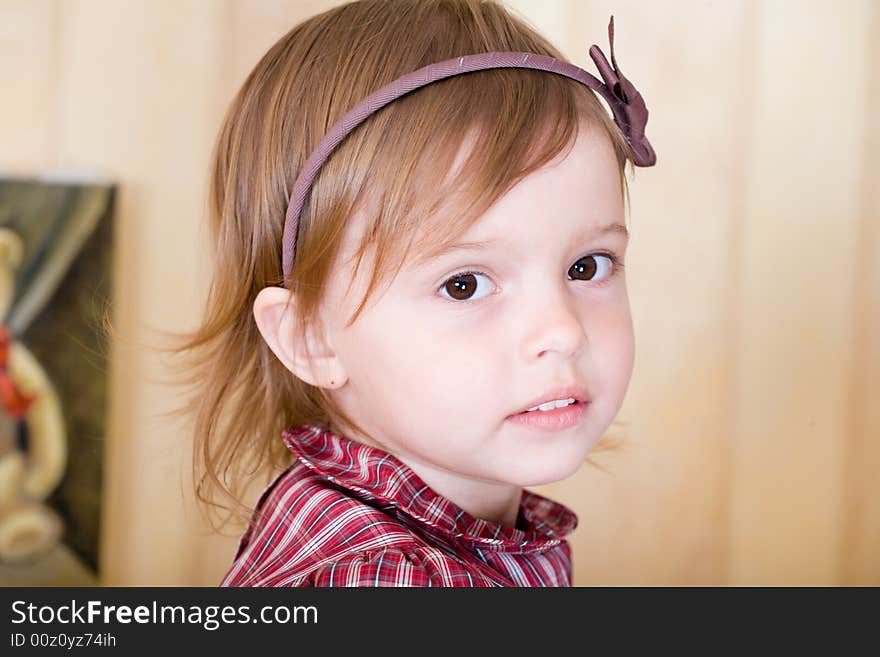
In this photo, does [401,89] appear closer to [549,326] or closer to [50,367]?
[549,326]

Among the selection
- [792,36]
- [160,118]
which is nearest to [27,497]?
[160,118]

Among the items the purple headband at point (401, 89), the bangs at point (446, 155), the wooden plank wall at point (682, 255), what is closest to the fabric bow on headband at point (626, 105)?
the purple headband at point (401, 89)

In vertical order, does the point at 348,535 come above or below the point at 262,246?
below

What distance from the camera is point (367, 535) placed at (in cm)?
84

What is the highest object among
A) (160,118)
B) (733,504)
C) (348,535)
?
(160,118)

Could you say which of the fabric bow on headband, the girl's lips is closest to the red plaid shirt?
the girl's lips

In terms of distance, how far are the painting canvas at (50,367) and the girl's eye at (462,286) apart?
0.76 m

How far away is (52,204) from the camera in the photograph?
149cm

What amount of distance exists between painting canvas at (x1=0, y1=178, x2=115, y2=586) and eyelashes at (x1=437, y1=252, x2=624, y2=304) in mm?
757

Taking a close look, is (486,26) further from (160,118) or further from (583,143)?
(160,118)

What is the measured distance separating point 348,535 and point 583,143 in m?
0.37

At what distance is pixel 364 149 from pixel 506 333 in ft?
0.61

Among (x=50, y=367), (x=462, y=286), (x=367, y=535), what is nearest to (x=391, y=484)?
(x=367, y=535)

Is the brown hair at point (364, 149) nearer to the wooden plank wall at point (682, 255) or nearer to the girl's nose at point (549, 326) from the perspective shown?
the girl's nose at point (549, 326)
